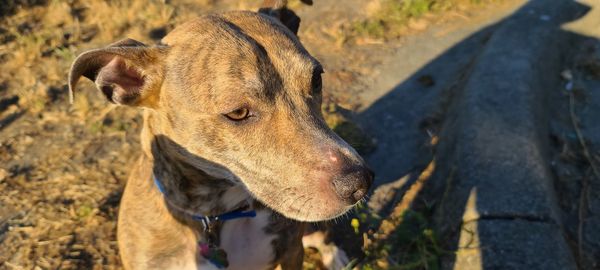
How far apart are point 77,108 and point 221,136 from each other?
3928mm

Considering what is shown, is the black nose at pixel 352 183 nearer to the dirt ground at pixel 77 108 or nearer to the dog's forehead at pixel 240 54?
the dog's forehead at pixel 240 54

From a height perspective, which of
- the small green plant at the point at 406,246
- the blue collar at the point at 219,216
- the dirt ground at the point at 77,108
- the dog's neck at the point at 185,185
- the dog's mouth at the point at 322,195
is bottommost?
the dirt ground at the point at 77,108

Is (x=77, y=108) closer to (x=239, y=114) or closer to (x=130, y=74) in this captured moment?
(x=130, y=74)

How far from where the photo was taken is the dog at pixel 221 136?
2.91 meters

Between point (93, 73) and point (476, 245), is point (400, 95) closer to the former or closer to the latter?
point (476, 245)

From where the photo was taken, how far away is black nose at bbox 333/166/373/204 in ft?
9.10

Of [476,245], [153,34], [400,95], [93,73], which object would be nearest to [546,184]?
[476,245]

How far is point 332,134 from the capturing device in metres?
3.04

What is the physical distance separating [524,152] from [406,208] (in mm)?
1075

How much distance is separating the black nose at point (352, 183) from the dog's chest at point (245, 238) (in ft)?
3.08

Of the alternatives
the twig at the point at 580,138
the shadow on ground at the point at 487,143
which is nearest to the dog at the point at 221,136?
the shadow on ground at the point at 487,143

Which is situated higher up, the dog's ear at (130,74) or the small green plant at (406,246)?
the dog's ear at (130,74)

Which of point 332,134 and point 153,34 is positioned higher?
point 332,134

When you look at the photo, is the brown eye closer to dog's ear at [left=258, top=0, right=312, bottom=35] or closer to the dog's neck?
the dog's neck
